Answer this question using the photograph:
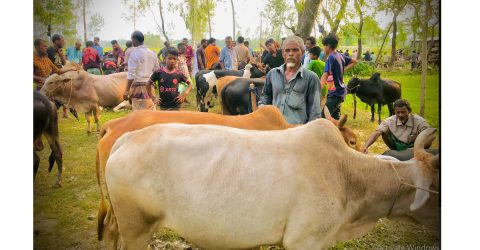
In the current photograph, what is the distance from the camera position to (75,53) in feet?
13.5

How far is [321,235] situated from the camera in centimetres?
273

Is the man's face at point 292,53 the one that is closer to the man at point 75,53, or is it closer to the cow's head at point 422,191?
the cow's head at point 422,191

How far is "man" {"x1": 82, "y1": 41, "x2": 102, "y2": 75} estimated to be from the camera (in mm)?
4137

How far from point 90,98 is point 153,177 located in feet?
6.92

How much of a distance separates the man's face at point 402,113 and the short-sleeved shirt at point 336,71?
0.73 m

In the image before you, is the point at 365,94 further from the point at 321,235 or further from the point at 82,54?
the point at 82,54

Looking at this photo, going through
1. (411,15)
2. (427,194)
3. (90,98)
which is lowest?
(427,194)

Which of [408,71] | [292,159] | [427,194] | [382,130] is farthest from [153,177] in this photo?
[408,71]

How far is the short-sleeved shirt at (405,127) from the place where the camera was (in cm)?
361

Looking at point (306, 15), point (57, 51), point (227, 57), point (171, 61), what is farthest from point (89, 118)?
point (227, 57)

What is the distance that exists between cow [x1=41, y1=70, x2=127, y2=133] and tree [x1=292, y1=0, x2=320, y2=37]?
6.67ft

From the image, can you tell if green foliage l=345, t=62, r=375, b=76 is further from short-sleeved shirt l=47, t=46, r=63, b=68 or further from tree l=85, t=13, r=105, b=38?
short-sleeved shirt l=47, t=46, r=63, b=68

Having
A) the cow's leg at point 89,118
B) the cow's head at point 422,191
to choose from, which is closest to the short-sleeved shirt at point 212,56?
the cow's leg at point 89,118

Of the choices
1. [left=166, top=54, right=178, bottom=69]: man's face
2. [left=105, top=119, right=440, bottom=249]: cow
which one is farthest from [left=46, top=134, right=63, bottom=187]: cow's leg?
[left=166, top=54, right=178, bottom=69]: man's face
